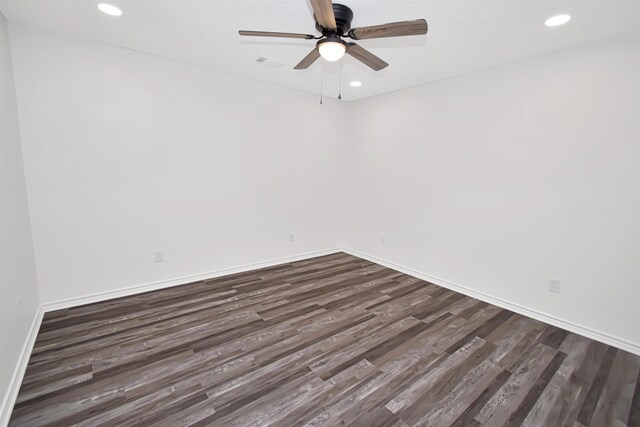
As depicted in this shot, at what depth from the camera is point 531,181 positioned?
2.85m

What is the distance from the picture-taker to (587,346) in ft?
7.97

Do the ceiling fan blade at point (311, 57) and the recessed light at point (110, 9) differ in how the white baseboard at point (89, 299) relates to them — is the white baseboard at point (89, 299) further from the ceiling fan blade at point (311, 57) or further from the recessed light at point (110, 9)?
the ceiling fan blade at point (311, 57)

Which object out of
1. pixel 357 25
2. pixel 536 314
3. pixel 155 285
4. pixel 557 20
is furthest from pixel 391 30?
pixel 155 285

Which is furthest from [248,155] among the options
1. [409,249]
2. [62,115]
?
[409,249]

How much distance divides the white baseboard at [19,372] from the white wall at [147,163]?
16.6 inches

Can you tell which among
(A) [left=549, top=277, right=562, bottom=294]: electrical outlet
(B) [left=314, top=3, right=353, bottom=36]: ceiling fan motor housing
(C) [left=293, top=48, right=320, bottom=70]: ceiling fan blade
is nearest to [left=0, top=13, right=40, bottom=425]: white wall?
(C) [left=293, top=48, right=320, bottom=70]: ceiling fan blade

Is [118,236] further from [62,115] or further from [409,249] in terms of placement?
[409,249]

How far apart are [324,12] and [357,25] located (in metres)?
0.80

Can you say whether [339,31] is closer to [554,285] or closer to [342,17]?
[342,17]

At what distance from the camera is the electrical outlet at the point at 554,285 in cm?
276

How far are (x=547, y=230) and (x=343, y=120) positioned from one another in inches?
126

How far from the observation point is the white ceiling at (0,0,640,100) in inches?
76.9

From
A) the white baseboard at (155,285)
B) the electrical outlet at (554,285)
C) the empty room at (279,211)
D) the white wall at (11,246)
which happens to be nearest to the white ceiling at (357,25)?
the empty room at (279,211)

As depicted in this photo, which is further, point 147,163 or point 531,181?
point 147,163
